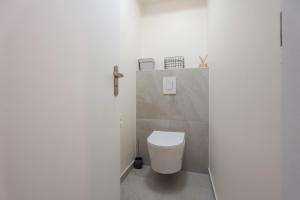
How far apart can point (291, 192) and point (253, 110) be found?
31 centimetres

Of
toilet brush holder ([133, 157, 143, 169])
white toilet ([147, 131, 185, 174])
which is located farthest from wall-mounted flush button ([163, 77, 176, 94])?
toilet brush holder ([133, 157, 143, 169])

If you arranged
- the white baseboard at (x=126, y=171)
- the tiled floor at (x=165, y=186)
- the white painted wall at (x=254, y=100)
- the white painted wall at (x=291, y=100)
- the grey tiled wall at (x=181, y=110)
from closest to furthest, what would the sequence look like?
the white painted wall at (x=291, y=100), the white painted wall at (x=254, y=100), the tiled floor at (x=165, y=186), the white baseboard at (x=126, y=171), the grey tiled wall at (x=181, y=110)

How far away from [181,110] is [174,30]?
3.98 feet

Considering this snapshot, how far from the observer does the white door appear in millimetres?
424

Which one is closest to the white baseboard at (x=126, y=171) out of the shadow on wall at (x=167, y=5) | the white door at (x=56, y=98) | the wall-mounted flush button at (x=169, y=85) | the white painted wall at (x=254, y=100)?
the white door at (x=56, y=98)

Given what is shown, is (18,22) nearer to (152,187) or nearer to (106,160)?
(106,160)

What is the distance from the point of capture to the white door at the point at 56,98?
424mm

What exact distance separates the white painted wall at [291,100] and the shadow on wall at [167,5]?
202 centimetres

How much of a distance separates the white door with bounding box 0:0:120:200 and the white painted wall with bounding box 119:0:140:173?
87cm

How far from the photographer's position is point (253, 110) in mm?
608

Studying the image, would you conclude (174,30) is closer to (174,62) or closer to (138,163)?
(174,62)

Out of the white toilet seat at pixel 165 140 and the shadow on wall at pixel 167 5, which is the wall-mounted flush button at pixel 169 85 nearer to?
the white toilet seat at pixel 165 140

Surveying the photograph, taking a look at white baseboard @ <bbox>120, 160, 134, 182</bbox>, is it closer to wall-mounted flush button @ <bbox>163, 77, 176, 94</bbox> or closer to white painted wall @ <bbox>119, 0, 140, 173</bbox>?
white painted wall @ <bbox>119, 0, 140, 173</bbox>

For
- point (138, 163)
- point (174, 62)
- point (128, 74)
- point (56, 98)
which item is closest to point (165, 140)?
point (138, 163)
